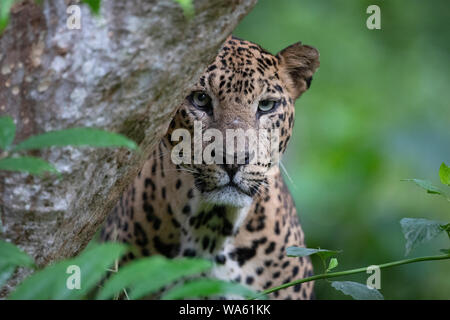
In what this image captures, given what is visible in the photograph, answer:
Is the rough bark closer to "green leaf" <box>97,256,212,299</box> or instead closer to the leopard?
"green leaf" <box>97,256,212,299</box>

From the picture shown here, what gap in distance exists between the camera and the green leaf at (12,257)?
1921 millimetres

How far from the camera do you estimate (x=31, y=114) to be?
3.03 metres

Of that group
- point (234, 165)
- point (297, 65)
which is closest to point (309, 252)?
point (234, 165)

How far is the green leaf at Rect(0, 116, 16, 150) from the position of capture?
2.00 m

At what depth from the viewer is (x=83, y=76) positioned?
2.97 m

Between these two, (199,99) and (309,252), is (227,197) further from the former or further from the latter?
(309,252)

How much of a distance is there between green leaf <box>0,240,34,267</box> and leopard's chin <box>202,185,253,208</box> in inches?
112

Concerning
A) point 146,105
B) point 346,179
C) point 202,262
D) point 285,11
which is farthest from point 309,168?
point 202,262

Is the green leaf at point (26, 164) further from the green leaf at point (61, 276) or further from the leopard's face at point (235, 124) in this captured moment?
the leopard's face at point (235, 124)

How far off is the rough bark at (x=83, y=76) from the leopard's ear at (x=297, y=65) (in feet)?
7.57

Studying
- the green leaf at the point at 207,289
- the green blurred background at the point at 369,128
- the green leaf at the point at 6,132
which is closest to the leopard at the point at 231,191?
the green leaf at the point at 6,132

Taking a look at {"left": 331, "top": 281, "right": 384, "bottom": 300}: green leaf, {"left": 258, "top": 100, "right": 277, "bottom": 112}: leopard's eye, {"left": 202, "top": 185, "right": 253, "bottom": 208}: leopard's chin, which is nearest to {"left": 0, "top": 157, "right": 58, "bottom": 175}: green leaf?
{"left": 331, "top": 281, "right": 384, "bottom": 300}: green leaf
